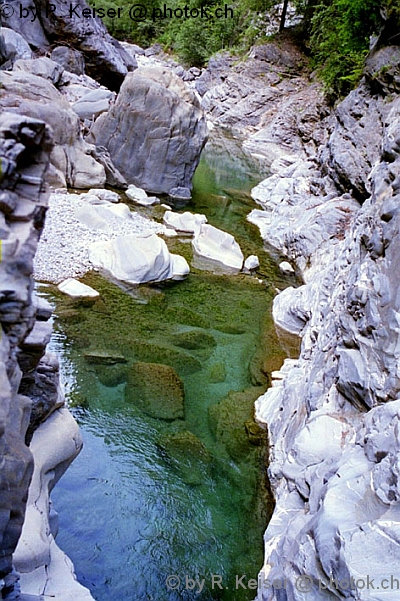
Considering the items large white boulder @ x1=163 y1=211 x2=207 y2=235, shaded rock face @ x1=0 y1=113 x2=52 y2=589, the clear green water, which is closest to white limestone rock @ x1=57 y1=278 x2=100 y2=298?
the clear green water

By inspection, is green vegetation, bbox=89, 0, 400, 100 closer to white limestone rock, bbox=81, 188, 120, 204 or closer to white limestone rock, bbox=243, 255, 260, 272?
white limestone rock, bbox=243, 255, 260, 272

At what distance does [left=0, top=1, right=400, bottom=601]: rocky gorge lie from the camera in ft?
11.1

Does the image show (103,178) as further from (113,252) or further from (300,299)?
(300,299)

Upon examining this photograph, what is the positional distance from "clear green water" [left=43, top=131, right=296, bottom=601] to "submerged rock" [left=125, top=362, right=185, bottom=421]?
0.12 m

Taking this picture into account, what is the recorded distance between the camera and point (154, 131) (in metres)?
17.3

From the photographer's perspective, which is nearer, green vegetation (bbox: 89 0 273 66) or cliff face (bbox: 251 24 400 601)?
cliff face (bbox: 251 24 400 601)

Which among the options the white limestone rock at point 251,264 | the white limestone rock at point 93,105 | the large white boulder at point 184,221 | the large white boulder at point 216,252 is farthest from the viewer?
the white limestone rock at point 93,105

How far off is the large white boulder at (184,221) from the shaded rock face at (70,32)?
17.6 meters

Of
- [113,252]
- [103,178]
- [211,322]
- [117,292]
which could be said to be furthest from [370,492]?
[103,178]

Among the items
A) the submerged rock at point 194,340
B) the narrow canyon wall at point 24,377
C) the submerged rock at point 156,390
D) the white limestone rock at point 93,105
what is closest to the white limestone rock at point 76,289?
the submerged rock at point 194,340

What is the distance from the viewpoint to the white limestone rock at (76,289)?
1102 centimetres

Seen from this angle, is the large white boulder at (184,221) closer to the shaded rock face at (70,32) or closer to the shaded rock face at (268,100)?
the shaded rock face at (268,100)

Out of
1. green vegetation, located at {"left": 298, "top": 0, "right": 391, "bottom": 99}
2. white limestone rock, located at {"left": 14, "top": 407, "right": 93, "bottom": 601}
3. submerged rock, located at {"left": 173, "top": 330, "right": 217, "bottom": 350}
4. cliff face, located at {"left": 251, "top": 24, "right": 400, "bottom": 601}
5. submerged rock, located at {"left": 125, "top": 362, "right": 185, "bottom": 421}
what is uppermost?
green vegetation, located at {"left": 298, "top": 0, "right": 391, "bottom": 99}

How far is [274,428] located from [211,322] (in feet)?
12.6
